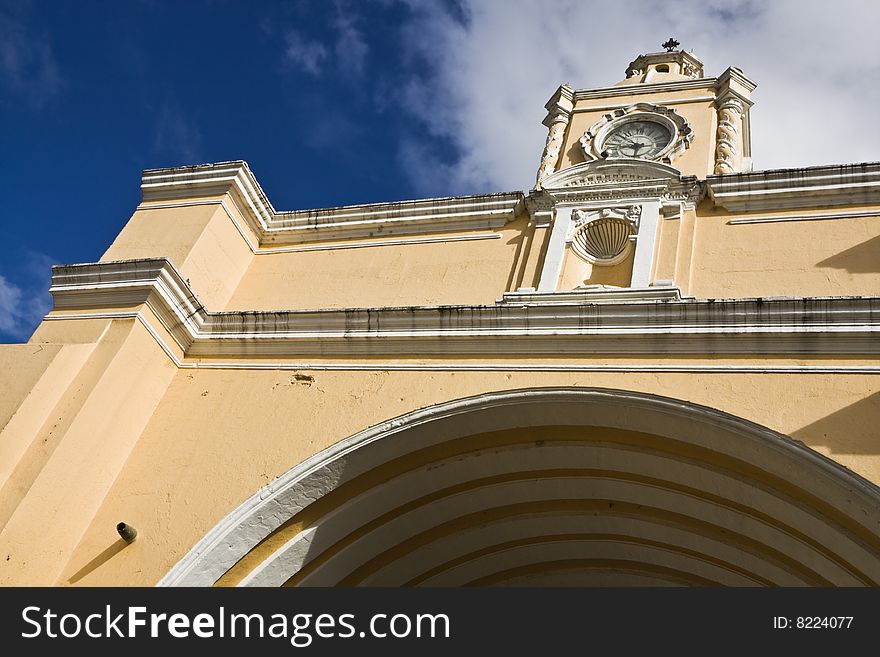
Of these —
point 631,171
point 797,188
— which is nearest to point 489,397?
point 631,171

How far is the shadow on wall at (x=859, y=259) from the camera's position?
6.40 metres

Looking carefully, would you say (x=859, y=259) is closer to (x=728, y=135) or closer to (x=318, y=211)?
(x=728, y=135)

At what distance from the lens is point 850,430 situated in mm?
5262

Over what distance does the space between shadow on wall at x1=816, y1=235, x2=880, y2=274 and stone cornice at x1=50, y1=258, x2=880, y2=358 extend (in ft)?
2.41

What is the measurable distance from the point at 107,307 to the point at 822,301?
17.1ft

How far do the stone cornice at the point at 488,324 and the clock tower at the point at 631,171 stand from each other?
432 millimetres

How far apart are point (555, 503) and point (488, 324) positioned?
1.43 metres

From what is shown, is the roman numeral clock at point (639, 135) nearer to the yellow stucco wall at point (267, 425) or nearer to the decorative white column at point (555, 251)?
the decorative white column at point (555, 251)

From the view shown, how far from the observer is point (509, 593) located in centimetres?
516

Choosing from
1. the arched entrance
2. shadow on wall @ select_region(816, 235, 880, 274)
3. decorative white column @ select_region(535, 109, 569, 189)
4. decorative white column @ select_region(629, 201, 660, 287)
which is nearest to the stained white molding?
shadow on wall @ select_region(816, 235, 880, 274)

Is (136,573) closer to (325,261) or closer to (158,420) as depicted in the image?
(158,420)

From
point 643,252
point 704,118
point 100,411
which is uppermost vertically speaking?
point 704,118

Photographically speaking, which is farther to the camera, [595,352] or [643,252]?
[643,252]

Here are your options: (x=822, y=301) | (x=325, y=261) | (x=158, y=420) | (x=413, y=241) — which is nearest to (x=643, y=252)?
(x=822, y=301)
